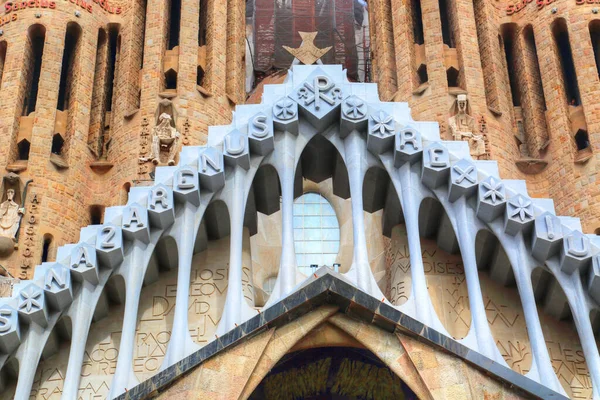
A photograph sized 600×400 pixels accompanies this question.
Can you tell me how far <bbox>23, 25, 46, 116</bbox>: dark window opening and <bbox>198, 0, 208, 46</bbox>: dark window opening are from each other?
3.08m

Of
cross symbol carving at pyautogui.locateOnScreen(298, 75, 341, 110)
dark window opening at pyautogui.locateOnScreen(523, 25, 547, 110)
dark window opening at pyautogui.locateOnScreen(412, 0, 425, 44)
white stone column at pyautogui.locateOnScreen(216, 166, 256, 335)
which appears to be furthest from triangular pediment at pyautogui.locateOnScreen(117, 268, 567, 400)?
dark window opening at pyautogui.locateOnScreen(412, 0, 425, 44)

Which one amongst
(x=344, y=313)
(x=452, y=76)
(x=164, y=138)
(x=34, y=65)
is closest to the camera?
(x=344, y=313)

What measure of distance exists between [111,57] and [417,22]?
611cm

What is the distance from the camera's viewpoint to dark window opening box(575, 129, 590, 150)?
2833cm

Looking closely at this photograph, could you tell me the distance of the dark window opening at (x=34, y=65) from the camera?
2900cm

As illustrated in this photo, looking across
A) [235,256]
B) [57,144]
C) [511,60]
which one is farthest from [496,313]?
[57,144]

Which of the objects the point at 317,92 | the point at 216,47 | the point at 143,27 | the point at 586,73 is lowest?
the point at 317,92

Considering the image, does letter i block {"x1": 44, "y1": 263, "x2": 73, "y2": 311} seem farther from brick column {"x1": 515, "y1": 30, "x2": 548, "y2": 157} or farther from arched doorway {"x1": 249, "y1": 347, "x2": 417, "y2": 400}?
brick column {"x1": 515, "y1": 30, "x2": 548, "y2": 157}

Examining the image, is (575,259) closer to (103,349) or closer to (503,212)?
(503,212)

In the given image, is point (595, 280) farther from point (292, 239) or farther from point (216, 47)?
point (216, 47)

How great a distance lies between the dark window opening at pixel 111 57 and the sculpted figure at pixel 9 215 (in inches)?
147

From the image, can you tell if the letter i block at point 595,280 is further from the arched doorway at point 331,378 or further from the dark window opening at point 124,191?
the dark window opening at point 124,191

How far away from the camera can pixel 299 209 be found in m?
29.8

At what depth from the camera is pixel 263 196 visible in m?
24.5
